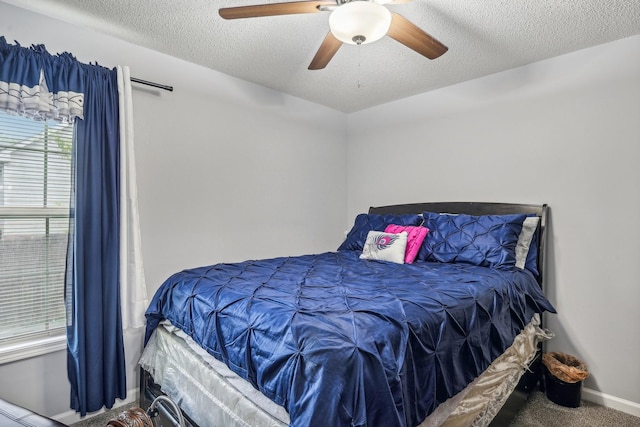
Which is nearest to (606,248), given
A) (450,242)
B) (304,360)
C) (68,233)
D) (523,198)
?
(523,198)

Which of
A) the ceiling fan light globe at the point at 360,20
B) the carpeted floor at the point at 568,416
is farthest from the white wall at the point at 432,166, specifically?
the ceiling fan light globe at the point at 360,20

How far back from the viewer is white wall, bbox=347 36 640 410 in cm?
221

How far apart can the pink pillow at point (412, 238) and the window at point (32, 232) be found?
2.30m

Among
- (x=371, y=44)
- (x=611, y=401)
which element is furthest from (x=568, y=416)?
(x=371, y=44)

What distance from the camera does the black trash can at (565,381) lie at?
2.17m

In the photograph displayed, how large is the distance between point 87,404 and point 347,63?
2884 millimetres

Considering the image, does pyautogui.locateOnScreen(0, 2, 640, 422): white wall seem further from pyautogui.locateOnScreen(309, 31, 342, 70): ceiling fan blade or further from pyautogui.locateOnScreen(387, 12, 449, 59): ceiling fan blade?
pyautogui.locateOnScreen(387, 12, 449, 59): ceiling fan blade

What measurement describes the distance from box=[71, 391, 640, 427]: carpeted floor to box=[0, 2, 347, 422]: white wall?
254 mm

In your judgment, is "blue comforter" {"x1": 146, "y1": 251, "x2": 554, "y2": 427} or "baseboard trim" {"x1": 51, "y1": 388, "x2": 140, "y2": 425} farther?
"baseboard trim" {"x1": 51, "y1": 388, "x2": 140, "y2": 425}

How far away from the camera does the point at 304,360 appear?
102cm

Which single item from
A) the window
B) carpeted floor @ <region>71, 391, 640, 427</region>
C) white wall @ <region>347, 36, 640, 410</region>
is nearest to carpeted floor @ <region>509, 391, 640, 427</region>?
carpeted floor @ <region>71, 391, 640, 427</region>

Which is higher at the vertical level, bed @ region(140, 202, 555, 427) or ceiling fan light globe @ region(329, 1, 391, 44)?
ceiling fan light globe @ region(329, 1, 391, 44)

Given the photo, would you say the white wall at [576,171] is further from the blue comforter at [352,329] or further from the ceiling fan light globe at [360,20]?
the ceiling fan light globe at [360,20]

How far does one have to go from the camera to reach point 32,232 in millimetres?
1991
